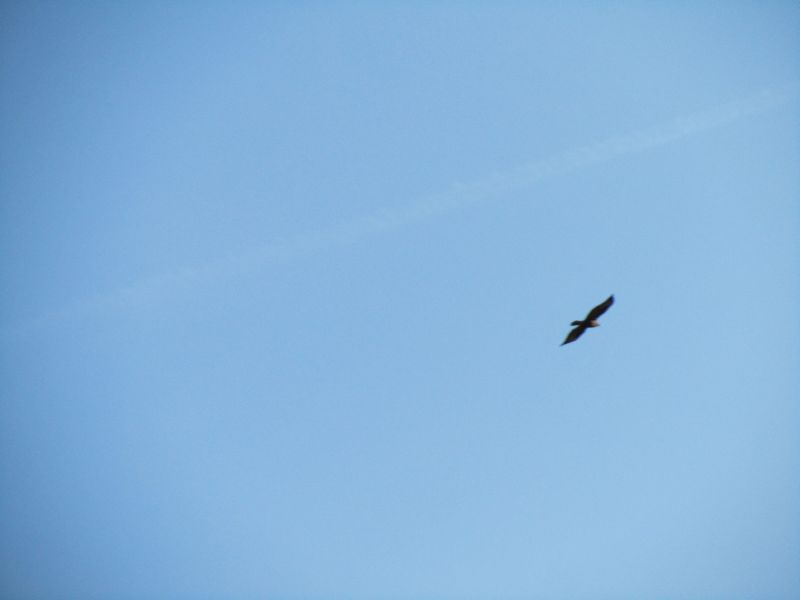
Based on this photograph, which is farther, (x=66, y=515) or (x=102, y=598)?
(x=66, y=515)

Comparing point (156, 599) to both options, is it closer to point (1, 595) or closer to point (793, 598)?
point (1, 595)

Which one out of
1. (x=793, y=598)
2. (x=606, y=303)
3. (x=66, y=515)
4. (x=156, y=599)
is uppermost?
(x=66, y=515)

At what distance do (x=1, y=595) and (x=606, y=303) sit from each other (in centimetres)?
7417

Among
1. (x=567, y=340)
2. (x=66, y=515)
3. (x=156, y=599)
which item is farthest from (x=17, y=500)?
(x=567, y=340)

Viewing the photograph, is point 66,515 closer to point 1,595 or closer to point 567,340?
point 1,595

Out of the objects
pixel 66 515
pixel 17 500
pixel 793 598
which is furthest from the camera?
pixel 66 515

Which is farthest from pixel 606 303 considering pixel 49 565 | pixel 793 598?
pixel 49 565

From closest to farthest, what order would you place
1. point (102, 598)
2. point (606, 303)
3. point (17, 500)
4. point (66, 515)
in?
point (606, 303) → point (102, 598) → point (17, 500) → point (66, 515)

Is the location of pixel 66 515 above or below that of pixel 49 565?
above

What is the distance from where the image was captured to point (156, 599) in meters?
65.5

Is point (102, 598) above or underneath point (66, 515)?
underneath

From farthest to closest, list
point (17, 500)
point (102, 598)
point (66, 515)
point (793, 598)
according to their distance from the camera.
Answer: point (66, 515)
point (17, 500)
point (102, 598)
point (793, 598)

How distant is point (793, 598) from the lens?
54812mm

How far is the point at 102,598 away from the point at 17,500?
19.3 meters
